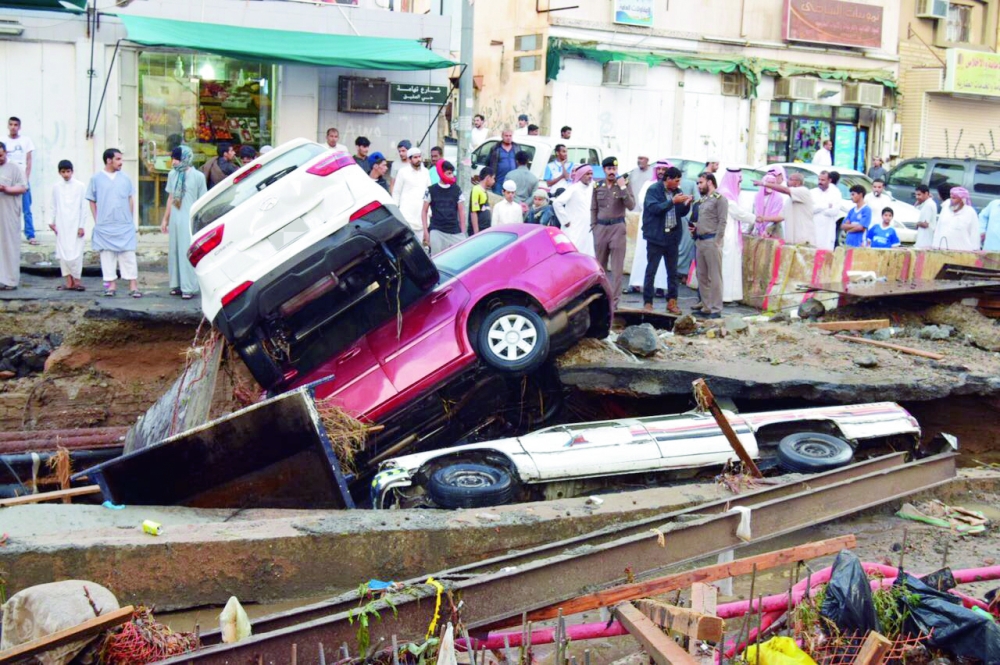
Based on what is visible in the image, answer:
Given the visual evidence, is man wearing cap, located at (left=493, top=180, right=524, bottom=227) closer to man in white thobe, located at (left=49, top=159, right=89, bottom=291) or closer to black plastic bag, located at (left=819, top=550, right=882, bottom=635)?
man in white thobe, located at (left=49, top=159, right=89, bottom=291)

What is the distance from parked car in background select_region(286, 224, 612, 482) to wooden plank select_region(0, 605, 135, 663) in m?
3.28

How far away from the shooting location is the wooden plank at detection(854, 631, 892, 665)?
4.86 metres

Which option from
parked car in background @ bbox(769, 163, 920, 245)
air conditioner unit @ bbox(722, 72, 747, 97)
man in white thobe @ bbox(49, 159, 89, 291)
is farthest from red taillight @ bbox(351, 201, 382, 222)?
air conditioner unit @ bbox(722, 72, 747, 97)

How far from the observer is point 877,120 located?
30.9 metres

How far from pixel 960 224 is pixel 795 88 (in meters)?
13.2

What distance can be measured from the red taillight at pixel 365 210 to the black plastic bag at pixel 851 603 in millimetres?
4600

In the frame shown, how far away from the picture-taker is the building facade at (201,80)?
16.0 m

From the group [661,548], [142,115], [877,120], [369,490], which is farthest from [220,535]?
[877,120]

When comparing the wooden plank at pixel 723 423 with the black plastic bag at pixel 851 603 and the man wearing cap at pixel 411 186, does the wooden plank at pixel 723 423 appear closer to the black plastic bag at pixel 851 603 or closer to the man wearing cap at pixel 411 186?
the black plastic bag at pixel 851 603

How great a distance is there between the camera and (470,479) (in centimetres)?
781

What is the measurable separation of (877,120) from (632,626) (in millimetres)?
28463

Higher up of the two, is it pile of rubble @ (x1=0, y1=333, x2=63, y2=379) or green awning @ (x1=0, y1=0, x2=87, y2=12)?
green awning @ (x1=0, y1=0, x2=87, y2=12)

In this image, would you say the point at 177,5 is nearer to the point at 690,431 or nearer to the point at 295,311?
the point at 295,311

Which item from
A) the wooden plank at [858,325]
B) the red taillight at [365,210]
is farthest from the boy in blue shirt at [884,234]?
the red taillight at [365,210]
